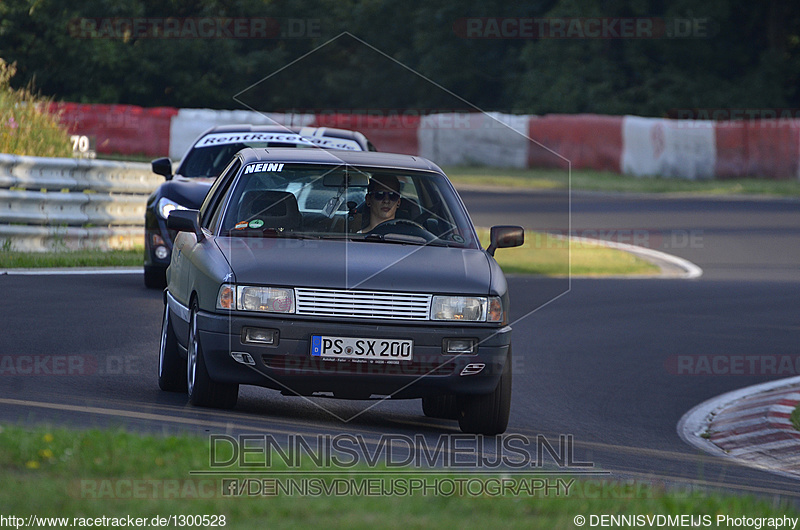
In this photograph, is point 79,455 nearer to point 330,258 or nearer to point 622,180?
point 330,258

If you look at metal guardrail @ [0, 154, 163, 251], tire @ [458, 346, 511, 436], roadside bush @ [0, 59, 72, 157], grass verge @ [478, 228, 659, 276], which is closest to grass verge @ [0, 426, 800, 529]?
tire @ [458, 346, 511, 436]

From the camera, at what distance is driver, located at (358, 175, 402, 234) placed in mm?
8797

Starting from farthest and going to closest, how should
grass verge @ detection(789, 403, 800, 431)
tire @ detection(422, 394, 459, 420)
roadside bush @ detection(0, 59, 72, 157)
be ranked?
1. roadside bush @ detection(0, 59, 72, 157)
2. grass verge @ detection(789, 403, 800, 431)
3. tire @ detection(422, 394, 459, 420)

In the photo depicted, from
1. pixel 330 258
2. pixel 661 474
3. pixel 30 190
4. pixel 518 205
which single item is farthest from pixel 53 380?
pixel 518 205

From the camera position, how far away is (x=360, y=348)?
764 centimetres

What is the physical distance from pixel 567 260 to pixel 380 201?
12323 mm

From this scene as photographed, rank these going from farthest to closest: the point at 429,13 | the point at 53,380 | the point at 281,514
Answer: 1. the point at 429,13
2. the point at 53,380
3. the point at 281,514

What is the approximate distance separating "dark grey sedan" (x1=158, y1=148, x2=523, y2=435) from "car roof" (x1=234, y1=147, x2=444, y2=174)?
0.98 feet

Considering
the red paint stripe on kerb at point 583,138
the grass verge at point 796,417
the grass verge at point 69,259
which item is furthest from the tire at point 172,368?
the red paint stripe on kerb at point 583,138

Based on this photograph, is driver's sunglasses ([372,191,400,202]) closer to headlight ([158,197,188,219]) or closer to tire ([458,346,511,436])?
tire ([458,346,511,436])

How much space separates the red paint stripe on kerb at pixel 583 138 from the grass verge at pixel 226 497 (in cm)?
3206

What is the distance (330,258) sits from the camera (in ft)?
26.1

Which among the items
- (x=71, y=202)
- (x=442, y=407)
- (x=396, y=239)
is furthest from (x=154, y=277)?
(x=396, y=239)

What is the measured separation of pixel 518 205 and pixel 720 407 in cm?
1838
